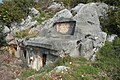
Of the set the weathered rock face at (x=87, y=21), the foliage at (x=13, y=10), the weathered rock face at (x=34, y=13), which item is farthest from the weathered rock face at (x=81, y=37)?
the foliage at (x=13, y=10)

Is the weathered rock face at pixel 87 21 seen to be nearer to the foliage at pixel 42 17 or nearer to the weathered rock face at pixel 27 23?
the foliage at pixel 42 17

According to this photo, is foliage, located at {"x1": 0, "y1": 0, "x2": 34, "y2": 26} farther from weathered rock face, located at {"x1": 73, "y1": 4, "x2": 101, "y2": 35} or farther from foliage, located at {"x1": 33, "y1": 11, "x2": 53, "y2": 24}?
weathered rock face, located at {"x1": 73, "y1": 4, "x2": 101, "y2": 35}

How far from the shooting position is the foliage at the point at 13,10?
21984mm

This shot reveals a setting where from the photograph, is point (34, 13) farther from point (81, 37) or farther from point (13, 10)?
point (81, 37)

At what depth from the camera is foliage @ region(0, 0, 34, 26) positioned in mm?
21984

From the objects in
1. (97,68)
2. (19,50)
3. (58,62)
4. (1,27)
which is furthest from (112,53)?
(1,27)

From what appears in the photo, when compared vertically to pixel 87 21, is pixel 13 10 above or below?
above

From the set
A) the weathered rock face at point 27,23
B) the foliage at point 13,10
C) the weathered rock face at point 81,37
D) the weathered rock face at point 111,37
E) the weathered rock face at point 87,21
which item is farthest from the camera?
the foliage at point 13,10

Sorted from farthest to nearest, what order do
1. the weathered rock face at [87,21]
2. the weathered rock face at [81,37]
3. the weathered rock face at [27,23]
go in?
the weathered rock face at [27,23], the weathered rock face at [87,21], the weathered rock face at [81,37]

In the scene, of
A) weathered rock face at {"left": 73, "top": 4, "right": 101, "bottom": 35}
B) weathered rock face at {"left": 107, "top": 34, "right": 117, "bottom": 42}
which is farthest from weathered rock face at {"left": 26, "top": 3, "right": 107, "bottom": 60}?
weathered rock face at {"left": 107, "top": 34, "right": 117, "bottom": 42}

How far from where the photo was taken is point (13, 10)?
2244 cm

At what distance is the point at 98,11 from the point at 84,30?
10.4 feet

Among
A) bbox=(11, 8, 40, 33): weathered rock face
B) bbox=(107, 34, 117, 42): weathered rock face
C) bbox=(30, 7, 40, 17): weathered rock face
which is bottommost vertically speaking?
bbox=(107, 34, 117, 42): weathered rock face

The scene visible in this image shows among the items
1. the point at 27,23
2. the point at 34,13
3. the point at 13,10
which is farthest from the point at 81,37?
the point at 13,10
